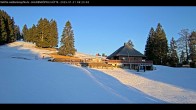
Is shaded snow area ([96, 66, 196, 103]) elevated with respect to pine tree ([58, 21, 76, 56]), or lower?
lower

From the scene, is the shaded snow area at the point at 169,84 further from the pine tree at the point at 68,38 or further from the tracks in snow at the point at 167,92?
the pine tree at the point at 68,38

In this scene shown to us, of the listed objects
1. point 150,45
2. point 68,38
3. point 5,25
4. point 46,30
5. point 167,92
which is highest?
point 46,30

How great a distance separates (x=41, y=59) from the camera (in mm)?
12875

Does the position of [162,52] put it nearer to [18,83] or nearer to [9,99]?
[18,83]

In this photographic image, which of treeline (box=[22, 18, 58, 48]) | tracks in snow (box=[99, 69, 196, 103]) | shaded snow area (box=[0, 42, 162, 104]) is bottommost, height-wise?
tracks in snow (box=[99, 69, 196, 103])

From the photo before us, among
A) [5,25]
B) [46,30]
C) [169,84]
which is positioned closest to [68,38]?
[46,30]

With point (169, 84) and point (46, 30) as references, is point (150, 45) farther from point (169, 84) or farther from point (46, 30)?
point (46, 30)

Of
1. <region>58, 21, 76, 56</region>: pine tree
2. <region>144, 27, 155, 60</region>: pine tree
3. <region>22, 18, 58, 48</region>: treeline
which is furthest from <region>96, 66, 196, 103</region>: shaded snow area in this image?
<region>22, 18, 58, 48</region>: treeline

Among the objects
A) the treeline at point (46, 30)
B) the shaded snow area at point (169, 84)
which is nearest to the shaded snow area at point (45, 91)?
the shaded snow area at point (169, 84)

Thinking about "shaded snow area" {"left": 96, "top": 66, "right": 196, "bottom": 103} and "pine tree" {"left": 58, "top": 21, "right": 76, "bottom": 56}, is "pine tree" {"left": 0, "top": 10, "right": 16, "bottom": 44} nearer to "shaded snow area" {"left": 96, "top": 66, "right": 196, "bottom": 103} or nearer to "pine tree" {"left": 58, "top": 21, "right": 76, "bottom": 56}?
"pine tree" {"left": 58, "top": 21, "right": 76, "bottom": 56}

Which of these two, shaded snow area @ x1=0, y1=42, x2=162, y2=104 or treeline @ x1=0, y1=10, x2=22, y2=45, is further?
treeline @ x1=0, y1=10, x2=22, y2=45

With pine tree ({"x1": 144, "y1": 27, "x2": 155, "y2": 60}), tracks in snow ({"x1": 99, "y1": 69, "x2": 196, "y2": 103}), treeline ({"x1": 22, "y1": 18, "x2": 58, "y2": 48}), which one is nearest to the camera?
tracks in snow ({"x1": 99, "y1": 69, "x2": 196, "y2": 103})
